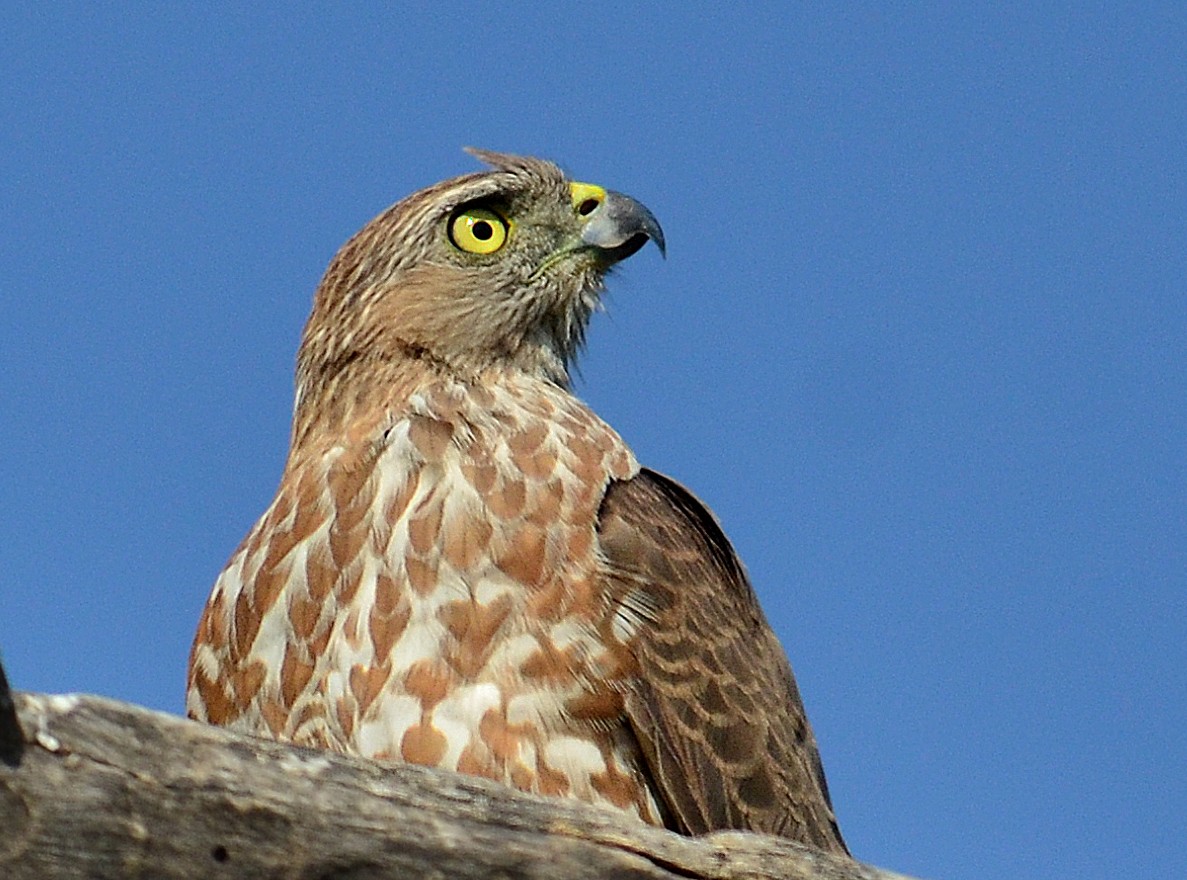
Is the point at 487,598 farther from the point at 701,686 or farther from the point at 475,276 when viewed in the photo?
the point at 475,276

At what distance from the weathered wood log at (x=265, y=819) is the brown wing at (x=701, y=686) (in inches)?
77.1

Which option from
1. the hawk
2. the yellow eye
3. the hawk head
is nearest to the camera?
the hawk

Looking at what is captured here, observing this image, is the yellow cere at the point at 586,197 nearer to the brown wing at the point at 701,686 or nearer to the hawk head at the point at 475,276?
the hawk head at the point at 475,276

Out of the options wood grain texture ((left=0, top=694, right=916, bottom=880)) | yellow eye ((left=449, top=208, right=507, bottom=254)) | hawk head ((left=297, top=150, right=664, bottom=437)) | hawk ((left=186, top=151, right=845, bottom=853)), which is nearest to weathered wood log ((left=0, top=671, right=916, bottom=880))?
wood grain texture ((left=0, top=694, right=916, bottom=880))

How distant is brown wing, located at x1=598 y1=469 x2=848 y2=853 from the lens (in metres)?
5.43

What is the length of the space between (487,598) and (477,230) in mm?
1967

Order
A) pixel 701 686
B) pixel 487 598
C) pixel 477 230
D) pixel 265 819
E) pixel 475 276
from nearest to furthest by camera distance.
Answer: pixel 265 819, pixel 487 598, pixel 701 686, pixel 475 276, pixel 477 230

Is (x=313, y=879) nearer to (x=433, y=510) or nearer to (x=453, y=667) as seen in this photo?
(x=453, y=667)

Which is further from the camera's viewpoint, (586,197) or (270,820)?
(586,197)

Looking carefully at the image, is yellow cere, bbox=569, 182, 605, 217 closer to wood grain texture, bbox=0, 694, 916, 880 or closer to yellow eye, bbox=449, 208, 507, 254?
yellow eye, bbox=449, 208, 507, 254

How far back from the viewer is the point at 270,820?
2984mm

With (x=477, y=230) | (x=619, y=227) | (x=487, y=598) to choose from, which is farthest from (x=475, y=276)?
(x=487, y=598)

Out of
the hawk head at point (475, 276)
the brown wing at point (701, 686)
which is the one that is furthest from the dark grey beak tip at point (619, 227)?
the brown wing at point (701, 686)

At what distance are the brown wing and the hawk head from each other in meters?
0.96
